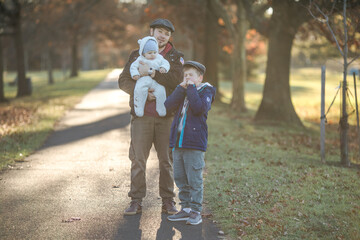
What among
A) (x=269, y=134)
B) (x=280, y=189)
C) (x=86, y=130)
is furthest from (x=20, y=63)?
(x=280, y=189)

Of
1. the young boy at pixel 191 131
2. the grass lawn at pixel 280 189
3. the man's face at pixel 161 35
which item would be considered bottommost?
the grass lawn at pixel 280 189

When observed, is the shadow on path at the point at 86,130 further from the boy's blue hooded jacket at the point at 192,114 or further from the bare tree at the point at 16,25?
the bare tree at the point at 16,25

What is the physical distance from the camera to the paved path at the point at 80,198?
4844mm

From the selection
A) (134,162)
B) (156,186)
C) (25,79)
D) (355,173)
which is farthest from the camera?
(25,79)

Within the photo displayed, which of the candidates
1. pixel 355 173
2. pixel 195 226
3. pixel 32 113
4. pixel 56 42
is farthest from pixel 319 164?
pixel 56 42

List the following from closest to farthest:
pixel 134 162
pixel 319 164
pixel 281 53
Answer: pixel 134 162, pixel 319 164, pixel 281 53

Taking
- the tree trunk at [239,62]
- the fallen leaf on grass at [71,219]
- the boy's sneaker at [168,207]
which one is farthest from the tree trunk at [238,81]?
the fallen leaf on grass at [71,219]

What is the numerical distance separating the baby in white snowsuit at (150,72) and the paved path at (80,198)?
1.30 meters

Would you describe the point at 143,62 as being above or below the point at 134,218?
above

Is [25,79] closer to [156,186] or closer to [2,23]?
[2,23]

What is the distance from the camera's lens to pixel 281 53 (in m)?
14.9

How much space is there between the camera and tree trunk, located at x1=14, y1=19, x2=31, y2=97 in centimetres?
2334

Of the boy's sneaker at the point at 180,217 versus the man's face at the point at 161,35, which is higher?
the man's face at the point at 161,35

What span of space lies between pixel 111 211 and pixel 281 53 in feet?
35.4
